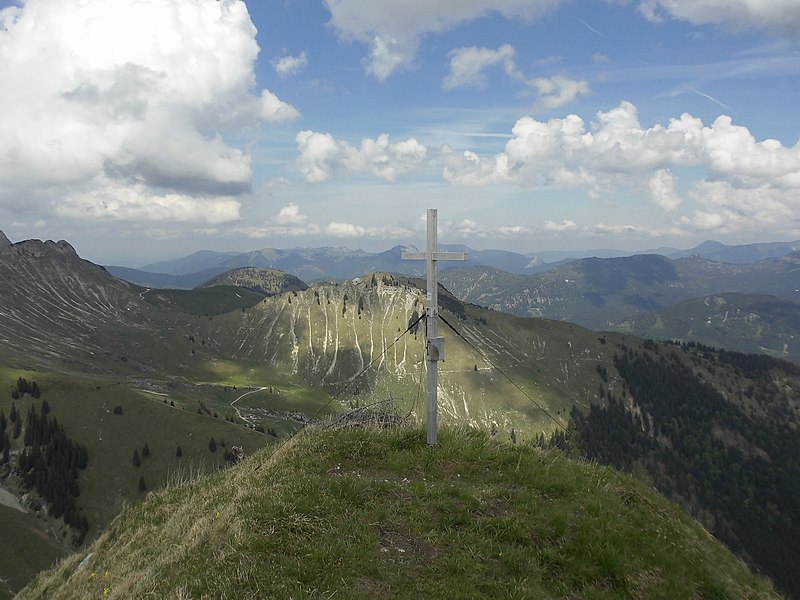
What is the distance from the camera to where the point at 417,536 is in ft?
39.9

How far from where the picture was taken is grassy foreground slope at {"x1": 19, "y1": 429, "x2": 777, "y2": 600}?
1034cm

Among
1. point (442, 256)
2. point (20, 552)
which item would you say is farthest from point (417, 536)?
point (20, 552)

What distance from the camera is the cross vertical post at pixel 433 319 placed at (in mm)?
17031

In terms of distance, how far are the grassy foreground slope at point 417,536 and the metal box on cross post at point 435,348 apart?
11.4 ft

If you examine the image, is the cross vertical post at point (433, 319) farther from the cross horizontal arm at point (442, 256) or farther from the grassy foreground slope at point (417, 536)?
the grassy foreground slope at point (417, 536)

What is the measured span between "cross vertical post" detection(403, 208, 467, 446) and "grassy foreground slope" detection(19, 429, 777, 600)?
4.60ft

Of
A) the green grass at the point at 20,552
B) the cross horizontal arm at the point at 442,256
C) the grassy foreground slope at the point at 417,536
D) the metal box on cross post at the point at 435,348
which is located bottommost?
the green grass at the point at 20,552

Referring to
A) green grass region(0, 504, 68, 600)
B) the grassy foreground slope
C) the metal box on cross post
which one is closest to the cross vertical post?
the metal box on cross post

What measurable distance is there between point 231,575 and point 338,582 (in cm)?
228

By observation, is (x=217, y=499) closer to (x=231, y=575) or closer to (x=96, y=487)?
(x=231, y=575)

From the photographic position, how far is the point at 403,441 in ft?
59.1

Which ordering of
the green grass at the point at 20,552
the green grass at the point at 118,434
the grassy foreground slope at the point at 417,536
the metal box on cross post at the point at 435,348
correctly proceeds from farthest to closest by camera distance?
the green grass at the point at 118,434 → the green grass at the point at 20,552 → the metal box on cross post at the point at 435,348 → the grassy foreground slope at the point at 417,536

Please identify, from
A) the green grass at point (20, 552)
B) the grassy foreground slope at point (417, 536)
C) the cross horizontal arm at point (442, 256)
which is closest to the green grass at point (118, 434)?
the green grass at point (20, 552)

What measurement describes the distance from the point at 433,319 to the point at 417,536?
7.36 meters
